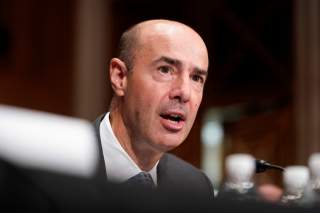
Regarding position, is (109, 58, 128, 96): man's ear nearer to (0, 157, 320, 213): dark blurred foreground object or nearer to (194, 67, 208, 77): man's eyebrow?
(194, 67, 208, 77): man's eyebrow

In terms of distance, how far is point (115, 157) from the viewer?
76cm

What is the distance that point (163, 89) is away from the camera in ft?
2.42

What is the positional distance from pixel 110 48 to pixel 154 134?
2765mm

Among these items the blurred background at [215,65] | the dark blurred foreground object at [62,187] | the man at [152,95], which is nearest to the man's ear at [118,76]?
the man at [152,95]

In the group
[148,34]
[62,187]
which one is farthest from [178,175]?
[62,187]

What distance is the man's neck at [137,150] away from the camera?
0.77 meters

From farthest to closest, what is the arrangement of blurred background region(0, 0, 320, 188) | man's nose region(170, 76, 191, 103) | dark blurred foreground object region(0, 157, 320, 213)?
blurred background region(0, 0, 320, 188)
man's nose region(170, 76, 191, 103)
dark blurred foreground object region(0, 157, 320, 213)

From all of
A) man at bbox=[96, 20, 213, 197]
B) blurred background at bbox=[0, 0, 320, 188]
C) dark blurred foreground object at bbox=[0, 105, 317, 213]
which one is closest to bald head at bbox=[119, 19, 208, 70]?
man at bbox=[96, 20, 213, 197]

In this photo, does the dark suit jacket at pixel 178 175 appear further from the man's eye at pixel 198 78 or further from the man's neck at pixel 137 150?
the man's eye at pixel 198 78

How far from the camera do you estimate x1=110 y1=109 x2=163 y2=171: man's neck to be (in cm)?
77

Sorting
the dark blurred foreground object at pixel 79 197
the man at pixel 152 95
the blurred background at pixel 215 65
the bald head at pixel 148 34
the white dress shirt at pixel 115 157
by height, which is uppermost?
the blurred background at pixel 215 65

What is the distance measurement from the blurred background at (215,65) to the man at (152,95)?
234 cm

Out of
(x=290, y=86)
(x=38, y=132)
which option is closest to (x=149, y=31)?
(x=38, y=132)

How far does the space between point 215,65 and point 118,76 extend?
2.99 metres
